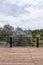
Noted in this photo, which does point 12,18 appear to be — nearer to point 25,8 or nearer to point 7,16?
point 7,16

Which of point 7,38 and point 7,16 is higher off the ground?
point 7,16

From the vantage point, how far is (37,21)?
15.1m

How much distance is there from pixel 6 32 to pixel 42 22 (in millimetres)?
2833

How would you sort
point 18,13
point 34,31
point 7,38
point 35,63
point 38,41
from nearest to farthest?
point 35,63 < point 38,41 < point 7,38 < point 34,31 < point 18,13

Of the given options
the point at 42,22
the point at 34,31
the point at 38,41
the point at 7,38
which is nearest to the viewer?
the point at 38,41

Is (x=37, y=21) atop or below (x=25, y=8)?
below

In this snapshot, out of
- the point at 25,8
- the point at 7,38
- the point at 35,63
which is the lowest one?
the point at 35,63

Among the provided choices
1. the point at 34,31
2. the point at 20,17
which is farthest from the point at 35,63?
the point at 20,17

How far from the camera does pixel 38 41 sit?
10.9 meters

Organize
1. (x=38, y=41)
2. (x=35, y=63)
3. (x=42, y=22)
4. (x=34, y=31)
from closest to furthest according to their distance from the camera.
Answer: (x=35, y=63), (x=38, y=41), (x=34, y=31), (x=42, y=22)

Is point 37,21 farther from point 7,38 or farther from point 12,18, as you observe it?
point 7,38

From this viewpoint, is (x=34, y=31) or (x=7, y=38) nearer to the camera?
(x=7, y=38)

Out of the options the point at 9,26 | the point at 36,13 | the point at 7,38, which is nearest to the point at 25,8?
the point at 36,13

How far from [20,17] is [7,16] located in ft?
3.64
